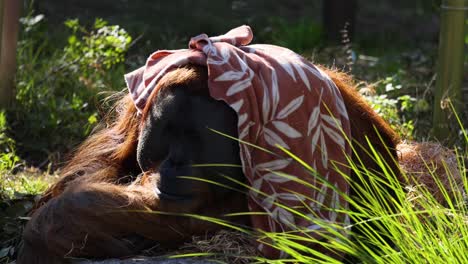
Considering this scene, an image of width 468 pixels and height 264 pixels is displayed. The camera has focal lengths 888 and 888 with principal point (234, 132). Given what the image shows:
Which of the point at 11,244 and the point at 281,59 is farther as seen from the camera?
the point at 11,244

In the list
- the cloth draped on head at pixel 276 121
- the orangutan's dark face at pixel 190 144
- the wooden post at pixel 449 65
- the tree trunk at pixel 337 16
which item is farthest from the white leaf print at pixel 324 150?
the tree trunk at pixel 337 16

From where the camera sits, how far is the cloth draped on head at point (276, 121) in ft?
7.25

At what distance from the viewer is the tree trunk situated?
18.5 feet

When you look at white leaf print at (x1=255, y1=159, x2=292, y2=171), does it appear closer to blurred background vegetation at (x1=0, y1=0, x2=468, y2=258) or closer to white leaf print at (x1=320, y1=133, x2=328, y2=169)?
white leaf print at (x1=320, y1=133, x2=328, y2=169)

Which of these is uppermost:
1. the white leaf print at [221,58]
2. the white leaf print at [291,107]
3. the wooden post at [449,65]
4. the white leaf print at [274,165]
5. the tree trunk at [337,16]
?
the white leaf print at [221,58]

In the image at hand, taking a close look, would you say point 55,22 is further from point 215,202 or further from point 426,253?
point 426,253

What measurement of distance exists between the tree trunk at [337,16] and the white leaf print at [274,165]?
136 inches

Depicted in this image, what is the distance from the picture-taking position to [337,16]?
5.70 m

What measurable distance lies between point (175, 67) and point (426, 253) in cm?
83

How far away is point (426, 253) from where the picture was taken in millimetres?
1817

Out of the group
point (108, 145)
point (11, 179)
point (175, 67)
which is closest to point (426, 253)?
point (175, 67)

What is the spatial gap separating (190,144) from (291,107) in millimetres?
280

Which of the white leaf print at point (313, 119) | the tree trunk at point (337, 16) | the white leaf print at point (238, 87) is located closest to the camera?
the white leaf print at point (238, 87)

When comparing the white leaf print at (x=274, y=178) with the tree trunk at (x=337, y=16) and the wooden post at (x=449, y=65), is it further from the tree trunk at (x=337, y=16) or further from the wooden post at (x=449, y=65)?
the tree trunk at (x=337, y=16)
